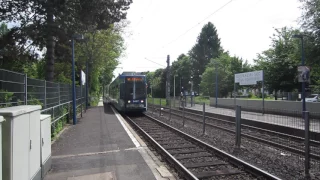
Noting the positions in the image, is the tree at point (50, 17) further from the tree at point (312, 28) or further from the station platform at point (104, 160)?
the tree at point (312, 28)

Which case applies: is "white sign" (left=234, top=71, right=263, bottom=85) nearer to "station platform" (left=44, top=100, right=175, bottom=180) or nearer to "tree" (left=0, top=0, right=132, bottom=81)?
"tree" (left=0, top=0, right=132, bottom=81)

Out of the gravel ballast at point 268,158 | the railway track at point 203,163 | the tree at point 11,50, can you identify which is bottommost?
the gravel ballast at point 268,158

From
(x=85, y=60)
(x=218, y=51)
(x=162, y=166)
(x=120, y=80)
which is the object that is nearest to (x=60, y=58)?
(x=85, y=60)

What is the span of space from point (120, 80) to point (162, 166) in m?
17.1

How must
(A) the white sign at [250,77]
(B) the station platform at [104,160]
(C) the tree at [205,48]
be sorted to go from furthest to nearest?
(C) the tree at [205,48] → (A) the white sign at [250,77] → (B) the station platform at [104,160]

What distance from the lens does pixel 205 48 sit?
306 ft

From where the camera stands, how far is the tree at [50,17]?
17.6 meters

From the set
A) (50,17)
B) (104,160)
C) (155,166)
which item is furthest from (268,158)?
(50,17)

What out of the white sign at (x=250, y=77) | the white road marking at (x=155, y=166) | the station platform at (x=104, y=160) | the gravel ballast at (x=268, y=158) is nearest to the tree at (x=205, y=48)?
the white sign at (x=250, y=77)

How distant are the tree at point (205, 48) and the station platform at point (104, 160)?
82.6 m

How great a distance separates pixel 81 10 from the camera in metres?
18.5

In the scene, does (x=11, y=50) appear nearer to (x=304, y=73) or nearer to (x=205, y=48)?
(x=304, y=73)

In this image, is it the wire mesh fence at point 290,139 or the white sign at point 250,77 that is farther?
the white sign at point 250,77

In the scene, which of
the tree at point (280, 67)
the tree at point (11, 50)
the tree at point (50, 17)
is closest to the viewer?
the tree at point (50, 17)
